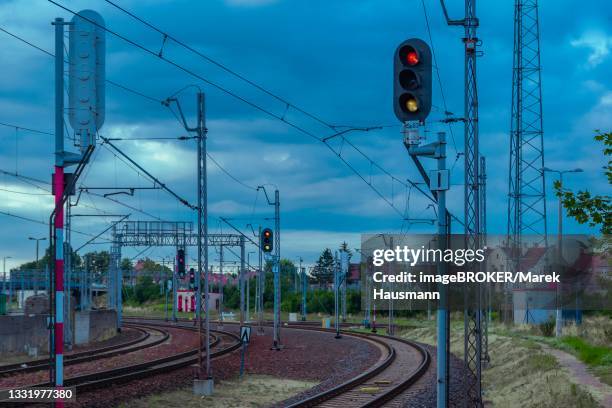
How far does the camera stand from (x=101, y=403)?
2128 cm

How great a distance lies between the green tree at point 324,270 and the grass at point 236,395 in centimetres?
14370

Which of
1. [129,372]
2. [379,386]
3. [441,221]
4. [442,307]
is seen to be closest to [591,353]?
[379,386]

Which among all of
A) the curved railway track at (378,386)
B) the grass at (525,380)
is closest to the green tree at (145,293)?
the grass at (525,380)

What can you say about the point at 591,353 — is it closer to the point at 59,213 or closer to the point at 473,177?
the point at 473,177

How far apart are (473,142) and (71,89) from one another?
9.47 metres

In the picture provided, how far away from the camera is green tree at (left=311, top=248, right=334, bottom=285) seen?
177 metres

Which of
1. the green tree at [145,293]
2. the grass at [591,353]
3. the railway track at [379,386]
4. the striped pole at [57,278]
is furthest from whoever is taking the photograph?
the green tree at [145,293]

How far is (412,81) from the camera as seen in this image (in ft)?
37.3

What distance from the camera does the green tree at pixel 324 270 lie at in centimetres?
17700

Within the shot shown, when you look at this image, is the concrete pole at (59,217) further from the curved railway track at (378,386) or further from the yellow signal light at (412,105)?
the curved railway track at (378,386)

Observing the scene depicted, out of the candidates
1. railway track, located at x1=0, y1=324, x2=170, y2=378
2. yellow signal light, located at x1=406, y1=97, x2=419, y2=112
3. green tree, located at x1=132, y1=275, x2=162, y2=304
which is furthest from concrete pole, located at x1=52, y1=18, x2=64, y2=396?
green tree, located at x1=132, y1=275, x2=162, y2=304

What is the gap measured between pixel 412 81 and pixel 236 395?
15.8 m

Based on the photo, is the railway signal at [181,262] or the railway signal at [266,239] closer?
the railway signal at [266,239]

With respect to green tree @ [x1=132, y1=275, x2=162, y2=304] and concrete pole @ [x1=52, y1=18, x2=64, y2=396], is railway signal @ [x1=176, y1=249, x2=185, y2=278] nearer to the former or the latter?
concrete pole @ [x1=52, y1=18, x2=64, y2=396]
